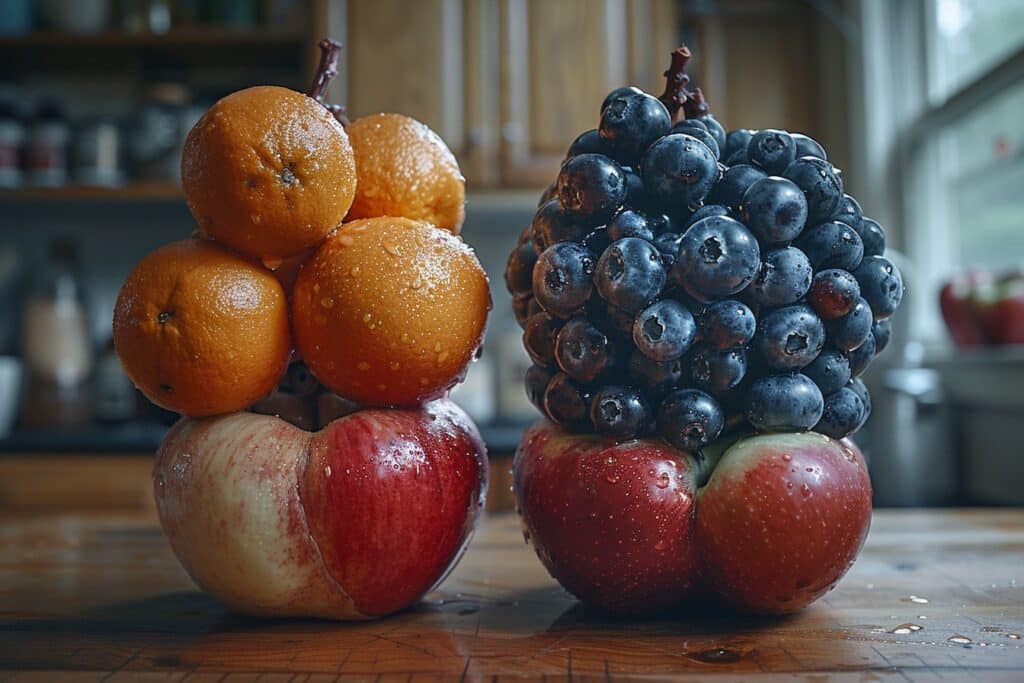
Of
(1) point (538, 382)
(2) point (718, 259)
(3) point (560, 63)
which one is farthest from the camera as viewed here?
(3) point (560, 63)

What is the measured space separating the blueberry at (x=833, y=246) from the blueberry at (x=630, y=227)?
→ 3.8 inches

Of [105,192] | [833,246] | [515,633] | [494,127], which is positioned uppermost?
[494,127]

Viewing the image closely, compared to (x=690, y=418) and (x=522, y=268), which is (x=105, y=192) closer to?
(x=522, y=268)

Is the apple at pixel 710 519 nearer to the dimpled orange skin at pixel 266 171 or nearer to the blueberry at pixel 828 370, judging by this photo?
the blueberry at pixel 828 370

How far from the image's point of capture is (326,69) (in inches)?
25.7

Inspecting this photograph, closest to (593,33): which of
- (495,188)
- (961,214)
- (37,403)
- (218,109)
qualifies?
(495,188)

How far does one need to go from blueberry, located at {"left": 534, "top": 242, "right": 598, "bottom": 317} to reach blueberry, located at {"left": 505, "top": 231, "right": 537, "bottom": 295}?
0.04m

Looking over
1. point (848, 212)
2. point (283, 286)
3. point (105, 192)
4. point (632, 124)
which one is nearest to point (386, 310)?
point (283, 286)

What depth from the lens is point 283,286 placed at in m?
0.60

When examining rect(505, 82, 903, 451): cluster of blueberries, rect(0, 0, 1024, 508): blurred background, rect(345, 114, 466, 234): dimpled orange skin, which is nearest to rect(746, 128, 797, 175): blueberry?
rect(505, 82, 903, 451): cluster of blueberries

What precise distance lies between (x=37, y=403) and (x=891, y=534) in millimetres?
2167

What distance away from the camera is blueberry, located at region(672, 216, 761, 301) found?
0.52 m

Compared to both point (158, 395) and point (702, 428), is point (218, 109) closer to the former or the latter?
point (158, 395)

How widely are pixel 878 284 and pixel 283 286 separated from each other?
371 millimetres
